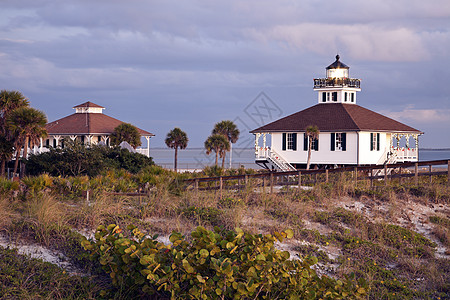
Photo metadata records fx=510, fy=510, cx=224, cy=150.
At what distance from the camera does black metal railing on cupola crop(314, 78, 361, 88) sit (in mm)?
48000

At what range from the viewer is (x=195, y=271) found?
22.3 feet

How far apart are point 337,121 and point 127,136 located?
69.0ft

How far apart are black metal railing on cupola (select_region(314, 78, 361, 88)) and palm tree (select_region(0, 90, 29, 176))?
2636cm

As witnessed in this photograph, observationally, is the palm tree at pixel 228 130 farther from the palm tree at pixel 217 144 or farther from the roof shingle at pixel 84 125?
the roof shingle at pixel 84 125

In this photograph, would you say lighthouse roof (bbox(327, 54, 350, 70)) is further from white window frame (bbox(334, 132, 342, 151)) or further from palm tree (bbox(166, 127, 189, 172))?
palm tree (bbox(166, 127, 189, 172))

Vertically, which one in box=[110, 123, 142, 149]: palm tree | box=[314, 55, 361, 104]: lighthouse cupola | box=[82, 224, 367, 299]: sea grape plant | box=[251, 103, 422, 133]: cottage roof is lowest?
box=[82, 224, 367, 299]: sea grape plant

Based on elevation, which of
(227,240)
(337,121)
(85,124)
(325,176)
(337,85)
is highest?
(337,85)

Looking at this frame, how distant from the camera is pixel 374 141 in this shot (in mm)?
43938

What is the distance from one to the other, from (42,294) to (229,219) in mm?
5096

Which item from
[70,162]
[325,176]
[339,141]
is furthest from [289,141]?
[325,176]

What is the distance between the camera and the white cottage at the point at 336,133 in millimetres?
42906

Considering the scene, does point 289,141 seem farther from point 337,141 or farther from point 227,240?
point 227,240

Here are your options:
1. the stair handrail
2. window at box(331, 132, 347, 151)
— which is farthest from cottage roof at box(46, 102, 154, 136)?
window at box(331, 132, 347, 151)

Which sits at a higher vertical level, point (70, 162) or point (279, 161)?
A: point (279, 161)
